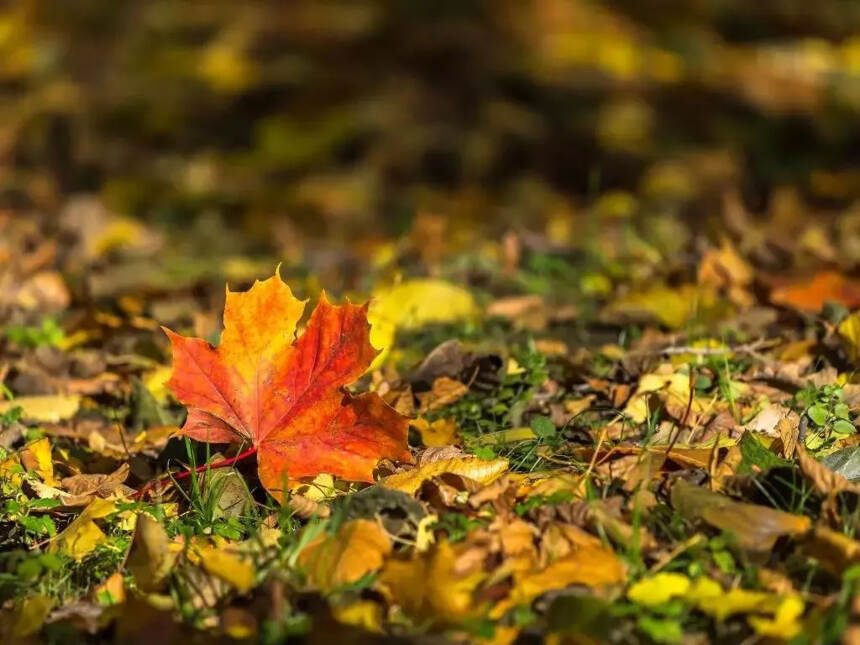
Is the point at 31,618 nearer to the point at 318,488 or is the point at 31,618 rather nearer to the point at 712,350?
the point at 318,488

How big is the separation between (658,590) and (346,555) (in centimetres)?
42

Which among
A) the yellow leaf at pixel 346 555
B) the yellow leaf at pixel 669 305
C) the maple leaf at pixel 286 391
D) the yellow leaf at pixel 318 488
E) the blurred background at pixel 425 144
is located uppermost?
the maple leaf at pixel 286 391

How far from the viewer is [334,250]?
14.1 ft

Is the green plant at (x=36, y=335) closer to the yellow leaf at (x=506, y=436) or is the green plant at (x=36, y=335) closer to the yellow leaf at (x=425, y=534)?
the yellow leaf at (x=506, y=436)

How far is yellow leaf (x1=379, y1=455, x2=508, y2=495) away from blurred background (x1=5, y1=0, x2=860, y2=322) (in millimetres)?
1366

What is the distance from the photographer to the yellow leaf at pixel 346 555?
5.33 feet

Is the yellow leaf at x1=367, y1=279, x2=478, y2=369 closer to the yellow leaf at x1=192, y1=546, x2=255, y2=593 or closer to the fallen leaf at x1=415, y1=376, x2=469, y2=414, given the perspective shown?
the fallen leaf at x1=415, y1=376, x2=469, y2=414

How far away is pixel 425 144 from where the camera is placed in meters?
5.74

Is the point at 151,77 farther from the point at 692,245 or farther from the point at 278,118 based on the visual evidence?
the point at 692,245

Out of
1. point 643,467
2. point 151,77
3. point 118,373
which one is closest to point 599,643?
point 643,467

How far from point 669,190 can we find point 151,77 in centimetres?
291

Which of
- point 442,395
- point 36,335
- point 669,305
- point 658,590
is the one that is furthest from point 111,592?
point 669,305

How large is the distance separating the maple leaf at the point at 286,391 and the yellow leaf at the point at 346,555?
19 centimetres

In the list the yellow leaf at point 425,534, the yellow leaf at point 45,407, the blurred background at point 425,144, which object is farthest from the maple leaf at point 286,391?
the blurred background at point 425,144
